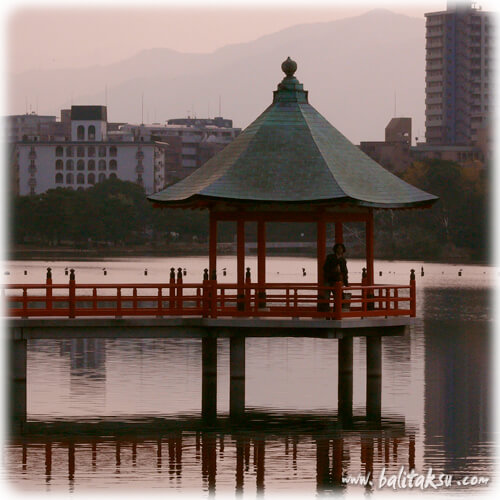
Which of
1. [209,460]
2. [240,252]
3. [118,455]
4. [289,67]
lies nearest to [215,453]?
[209,460]

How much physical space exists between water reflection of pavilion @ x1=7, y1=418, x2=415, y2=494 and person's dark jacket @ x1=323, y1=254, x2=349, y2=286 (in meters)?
4.03

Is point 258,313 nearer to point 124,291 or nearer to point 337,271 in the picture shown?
point 337,271

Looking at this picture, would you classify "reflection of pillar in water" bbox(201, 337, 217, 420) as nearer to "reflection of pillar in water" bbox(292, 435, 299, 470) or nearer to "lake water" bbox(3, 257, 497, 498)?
"lake water" bbox(3, 257, 497, 498)

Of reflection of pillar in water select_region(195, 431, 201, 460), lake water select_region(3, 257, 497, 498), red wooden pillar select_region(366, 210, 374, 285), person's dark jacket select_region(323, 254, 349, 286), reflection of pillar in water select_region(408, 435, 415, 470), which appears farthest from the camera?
red wooden pillar select_region(366, 210, 374, 285)

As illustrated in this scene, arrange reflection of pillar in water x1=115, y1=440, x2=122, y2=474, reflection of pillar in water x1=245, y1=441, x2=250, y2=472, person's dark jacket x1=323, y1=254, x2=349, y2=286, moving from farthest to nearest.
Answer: person's dark jacket x1=323, y1=254, x2=349, y2=286 → reflection of pillar in water x1=245, y1=441, x2=250, y2=472 → reflection of pillar in water x1=115, y1=440, x2=122, y2=474

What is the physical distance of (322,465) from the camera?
34.7 m

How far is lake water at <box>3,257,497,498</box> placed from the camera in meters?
33.2

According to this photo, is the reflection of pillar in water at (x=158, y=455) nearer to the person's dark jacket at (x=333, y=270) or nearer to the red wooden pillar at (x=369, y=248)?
the person's dark jacket at (x=333, y=270)

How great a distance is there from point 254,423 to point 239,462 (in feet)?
19.2

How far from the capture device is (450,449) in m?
37.4

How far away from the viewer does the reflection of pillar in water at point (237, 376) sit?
42469mm

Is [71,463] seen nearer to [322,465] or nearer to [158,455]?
[158,455]

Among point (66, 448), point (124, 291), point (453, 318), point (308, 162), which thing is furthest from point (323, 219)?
point (124, 291)

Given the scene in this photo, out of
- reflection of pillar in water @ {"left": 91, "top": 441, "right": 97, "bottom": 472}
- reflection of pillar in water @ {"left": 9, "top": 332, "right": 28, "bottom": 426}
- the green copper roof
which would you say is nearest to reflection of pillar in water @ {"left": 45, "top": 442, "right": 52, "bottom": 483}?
reflection of pillar in water @ {"left": 91, "top": 441, "right": 97, "bottom": 472}
